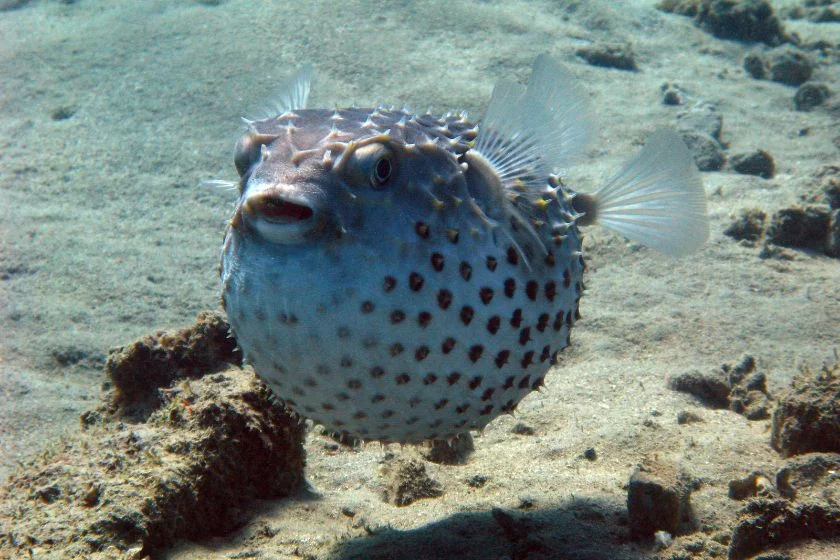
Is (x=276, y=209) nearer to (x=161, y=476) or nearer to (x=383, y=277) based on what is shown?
(x=383, y=277)

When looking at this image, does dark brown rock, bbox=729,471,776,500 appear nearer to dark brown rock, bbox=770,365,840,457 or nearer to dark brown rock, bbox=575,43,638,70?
dark brown rock, bbox=770,365,840,457

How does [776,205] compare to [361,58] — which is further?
[361,58]

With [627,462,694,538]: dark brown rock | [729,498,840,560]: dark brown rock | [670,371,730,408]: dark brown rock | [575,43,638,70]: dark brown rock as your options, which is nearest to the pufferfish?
[627,462,694,538]: dark brown rock

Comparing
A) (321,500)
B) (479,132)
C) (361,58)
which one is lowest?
(321,500)

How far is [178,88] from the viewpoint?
8289 millimetres

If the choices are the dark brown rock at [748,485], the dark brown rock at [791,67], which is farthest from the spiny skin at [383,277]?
the dark brown rock at [791,67]

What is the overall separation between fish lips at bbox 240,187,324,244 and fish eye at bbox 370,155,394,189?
0.65ft

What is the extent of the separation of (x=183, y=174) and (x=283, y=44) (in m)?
2.94

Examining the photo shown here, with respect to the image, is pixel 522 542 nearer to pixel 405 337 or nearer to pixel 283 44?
pixel 405 337

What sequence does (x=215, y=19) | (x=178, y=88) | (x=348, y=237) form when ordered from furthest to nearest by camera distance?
(x=215, y=19) < (x=178, y=88) < (x=348, y=237)

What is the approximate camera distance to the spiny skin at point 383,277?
162 cm

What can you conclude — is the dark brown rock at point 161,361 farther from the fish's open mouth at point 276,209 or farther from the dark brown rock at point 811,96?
the dark brown rock at point 811,96

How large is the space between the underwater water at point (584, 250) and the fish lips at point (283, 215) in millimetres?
1071

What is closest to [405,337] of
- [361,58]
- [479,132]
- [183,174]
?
[479,132]
